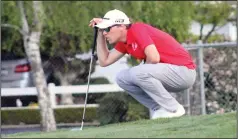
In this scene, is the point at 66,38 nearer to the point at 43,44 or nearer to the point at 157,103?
the point at 43,44

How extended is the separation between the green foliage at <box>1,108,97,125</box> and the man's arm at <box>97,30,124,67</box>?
787 centimetres

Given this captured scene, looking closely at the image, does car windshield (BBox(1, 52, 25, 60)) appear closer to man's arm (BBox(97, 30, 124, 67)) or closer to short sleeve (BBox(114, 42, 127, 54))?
man's arm (BBox(97, 30, 124, 67))

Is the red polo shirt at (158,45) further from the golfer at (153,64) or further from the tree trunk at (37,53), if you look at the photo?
the tree trunk at (37,53)

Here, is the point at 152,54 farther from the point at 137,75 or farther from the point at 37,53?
the point at 37,53

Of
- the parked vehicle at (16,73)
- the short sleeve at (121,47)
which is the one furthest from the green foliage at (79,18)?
the short sleeve at (121,47)

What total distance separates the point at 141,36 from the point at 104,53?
32.0 inches

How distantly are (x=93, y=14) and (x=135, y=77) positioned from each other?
28.3 feet

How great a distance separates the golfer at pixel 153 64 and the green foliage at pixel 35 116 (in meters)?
8.29

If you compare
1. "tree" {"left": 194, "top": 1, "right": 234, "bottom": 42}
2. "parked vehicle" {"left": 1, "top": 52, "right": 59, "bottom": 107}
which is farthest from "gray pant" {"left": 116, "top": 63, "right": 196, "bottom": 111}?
"tree" {"left": 194, "top": 1, "right": 234, "bottom": 42}

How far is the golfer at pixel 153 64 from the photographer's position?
788 centimetres

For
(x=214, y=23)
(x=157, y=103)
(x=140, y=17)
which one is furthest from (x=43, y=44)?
(x=157, y=103)

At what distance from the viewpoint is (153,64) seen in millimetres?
7910

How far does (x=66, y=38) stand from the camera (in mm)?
19109

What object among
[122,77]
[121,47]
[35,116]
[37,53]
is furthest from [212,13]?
[122,77]
